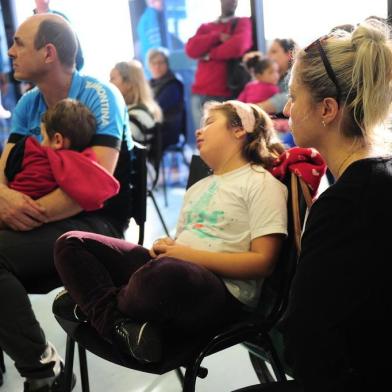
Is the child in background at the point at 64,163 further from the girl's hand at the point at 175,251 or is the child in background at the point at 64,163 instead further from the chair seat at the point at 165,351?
the chair seat at the point at 165,351

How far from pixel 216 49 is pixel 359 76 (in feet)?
10.5

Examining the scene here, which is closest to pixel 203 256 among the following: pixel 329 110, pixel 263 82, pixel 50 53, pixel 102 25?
pixel 329 110

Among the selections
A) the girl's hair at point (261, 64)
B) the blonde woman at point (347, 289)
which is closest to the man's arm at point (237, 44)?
the girl's hair at point (261, 64)

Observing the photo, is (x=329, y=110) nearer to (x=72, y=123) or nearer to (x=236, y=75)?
(x=72, y=123)

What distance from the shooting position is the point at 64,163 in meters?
1.64

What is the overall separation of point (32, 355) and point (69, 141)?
2.26ft

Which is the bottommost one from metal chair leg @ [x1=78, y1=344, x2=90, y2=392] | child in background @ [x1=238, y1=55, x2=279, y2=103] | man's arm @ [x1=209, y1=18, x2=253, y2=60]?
metal chair leg @ [x1=78, y1=344, x2=90, y2=392]

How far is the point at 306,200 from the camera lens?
1269mm

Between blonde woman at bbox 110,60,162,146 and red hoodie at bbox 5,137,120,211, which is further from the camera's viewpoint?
blonde woman at bbox 110,60,162,146

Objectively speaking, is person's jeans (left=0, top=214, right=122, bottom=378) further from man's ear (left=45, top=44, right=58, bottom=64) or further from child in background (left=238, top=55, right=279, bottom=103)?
child in background (left=238, top=55, right=279, bottom=103)

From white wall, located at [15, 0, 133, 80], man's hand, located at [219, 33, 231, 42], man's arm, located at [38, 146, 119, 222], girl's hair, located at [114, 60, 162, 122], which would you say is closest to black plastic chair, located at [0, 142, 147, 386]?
man's arm, located at [38, 146, 119, 222]

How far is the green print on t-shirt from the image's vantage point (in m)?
1.42

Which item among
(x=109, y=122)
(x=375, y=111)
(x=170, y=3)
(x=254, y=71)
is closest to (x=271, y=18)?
(x=254, y=71)

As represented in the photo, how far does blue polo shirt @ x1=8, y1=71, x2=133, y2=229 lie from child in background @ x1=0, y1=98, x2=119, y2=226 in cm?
5
